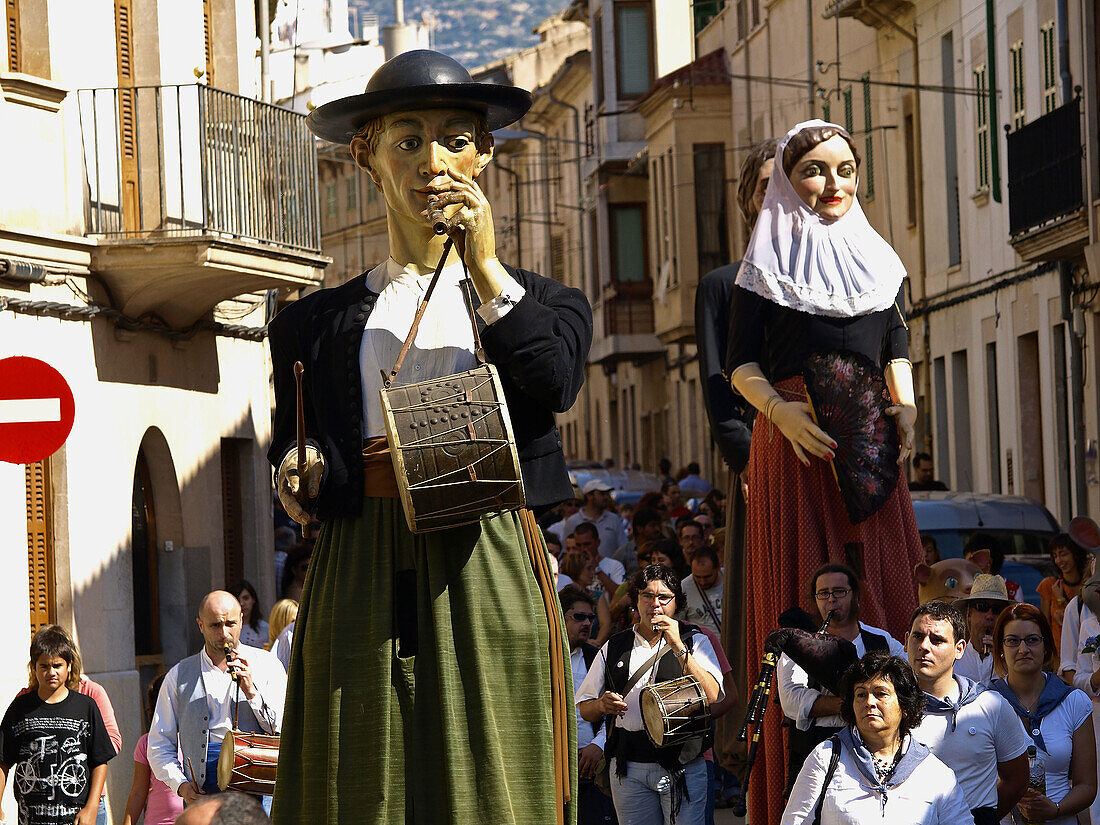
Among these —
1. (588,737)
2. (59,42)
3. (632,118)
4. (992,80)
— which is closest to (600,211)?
(632,118)

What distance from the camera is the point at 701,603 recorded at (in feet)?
39.2

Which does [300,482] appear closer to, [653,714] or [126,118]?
[653,714]

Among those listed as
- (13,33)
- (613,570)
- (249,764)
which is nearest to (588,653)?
(249,764)

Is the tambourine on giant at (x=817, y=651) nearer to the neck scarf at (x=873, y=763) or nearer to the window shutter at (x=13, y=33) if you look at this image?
the neck scarf at (x=873, y=763)

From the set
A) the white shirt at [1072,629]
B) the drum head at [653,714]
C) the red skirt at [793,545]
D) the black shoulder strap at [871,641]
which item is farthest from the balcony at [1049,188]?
the red skirt at [793,545]

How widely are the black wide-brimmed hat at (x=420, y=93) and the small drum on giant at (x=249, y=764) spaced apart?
1.74 meters

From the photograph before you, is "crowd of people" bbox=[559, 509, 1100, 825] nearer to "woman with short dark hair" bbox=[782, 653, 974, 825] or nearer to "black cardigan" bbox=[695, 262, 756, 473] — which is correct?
"woman with short dark hair" bbox=[782, 653, 974, 825]

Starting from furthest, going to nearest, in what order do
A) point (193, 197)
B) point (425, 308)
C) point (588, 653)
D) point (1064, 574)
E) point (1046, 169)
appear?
point (1046, 169) < point (193, 197) < point (1064, 574) < point (588, 653) < point (425, 308)

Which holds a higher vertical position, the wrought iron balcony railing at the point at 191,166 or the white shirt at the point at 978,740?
the wrought iron balcony railing at the point at 191,166

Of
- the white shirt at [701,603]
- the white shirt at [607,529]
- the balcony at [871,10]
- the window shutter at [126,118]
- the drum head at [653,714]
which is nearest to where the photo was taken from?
the drum head at [653,714]

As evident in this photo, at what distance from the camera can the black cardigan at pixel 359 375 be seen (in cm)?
477

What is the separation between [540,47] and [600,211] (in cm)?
1878

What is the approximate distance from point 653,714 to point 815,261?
2.94 metres

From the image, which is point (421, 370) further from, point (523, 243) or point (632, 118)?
point (523, 243)
